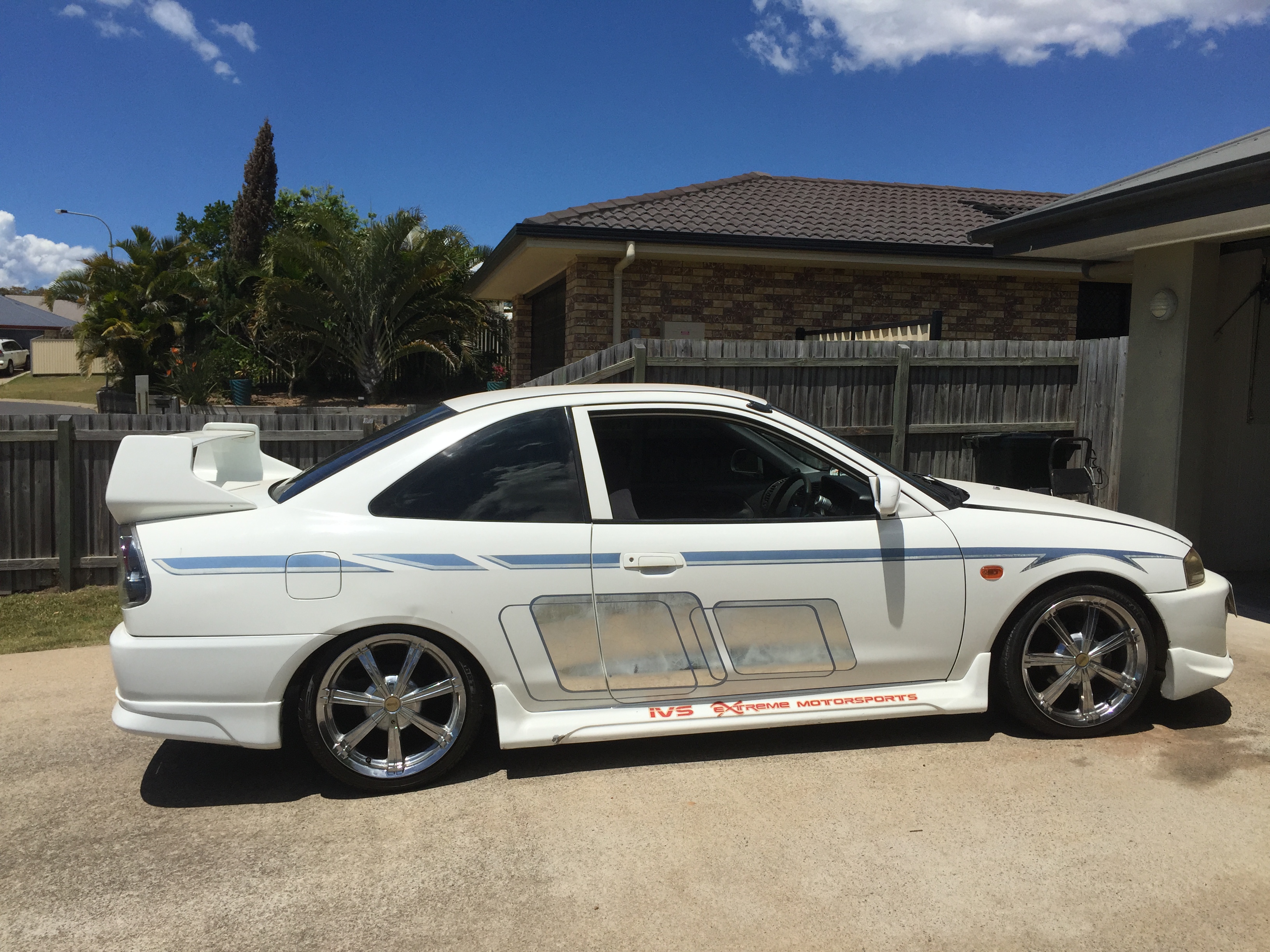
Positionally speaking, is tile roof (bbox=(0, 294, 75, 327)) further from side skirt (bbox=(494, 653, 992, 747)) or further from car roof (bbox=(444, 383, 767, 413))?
side skirt (bbox=(494, 653, 992, 747))

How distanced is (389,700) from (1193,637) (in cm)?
344

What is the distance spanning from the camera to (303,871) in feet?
10.9

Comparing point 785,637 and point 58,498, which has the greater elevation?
point 58,498

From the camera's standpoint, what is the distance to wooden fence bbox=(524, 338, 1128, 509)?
8227mm

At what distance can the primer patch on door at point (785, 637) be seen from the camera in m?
3.99

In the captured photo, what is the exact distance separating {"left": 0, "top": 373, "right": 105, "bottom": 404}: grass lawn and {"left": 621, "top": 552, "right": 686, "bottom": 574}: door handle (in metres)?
35.0

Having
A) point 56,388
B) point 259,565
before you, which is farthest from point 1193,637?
point 56,388

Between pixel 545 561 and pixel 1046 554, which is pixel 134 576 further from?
pixel 1046 554

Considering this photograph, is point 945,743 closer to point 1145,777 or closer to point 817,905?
point 1145,777

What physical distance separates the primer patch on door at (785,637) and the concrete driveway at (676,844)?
1.43 ft

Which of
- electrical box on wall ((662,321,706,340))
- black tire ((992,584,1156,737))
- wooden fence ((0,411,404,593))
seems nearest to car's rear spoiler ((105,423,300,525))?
black tire ((992,584,1156,737))

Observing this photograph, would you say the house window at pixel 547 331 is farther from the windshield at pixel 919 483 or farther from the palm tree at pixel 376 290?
the windshield at pixel 919 483

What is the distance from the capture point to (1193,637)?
432cm

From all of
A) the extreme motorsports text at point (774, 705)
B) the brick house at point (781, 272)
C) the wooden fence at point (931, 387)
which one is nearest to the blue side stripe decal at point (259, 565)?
the extreme motorsports text at point (774, 705)
